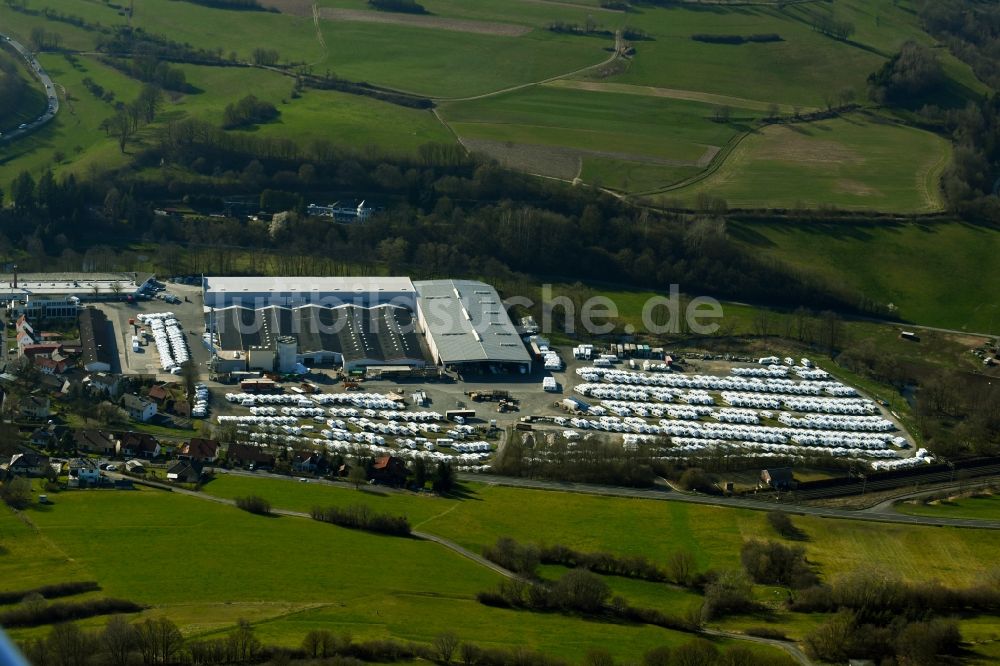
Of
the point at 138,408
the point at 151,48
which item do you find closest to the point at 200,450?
the point at 138,408

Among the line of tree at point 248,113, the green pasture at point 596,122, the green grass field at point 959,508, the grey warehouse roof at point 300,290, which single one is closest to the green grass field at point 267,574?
the green grass field at point 959,508

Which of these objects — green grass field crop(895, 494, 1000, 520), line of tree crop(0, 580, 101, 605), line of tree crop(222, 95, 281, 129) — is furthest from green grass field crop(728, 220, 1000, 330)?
line of tree crop(0, 580, 101, 605)

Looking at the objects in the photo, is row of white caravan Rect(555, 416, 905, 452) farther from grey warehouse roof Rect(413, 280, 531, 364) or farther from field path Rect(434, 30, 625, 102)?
field path Rect(434, 30, 625, 102)

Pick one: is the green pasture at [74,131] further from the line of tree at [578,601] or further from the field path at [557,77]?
the line of tree at [578,601]

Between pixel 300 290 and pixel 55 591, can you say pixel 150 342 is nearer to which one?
pixel 300 290

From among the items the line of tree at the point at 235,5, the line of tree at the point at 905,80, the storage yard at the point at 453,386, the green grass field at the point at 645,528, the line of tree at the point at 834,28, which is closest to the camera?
the green grass field at the point at 645,528
